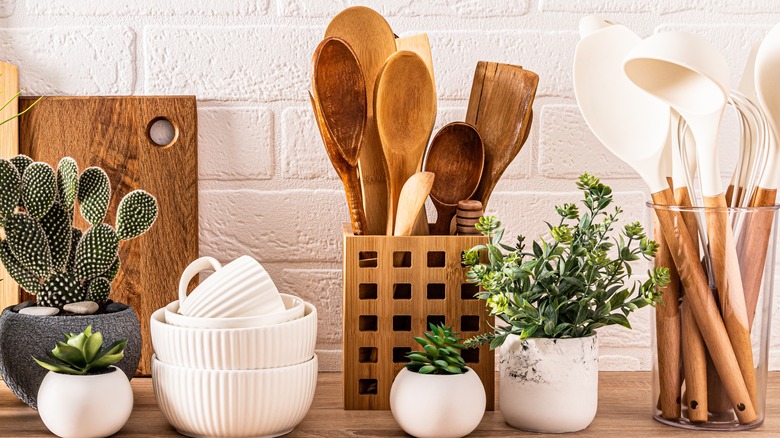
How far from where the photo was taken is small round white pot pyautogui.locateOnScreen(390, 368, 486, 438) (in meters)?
0.68

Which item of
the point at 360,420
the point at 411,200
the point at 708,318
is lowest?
the point at 360,420

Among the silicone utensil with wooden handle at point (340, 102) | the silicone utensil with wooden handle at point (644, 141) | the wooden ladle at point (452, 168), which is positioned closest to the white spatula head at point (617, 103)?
the silicone utensil with wooden handle at point (644, 141)

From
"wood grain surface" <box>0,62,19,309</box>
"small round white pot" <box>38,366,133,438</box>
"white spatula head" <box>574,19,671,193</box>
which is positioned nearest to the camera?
"small round white pot" <box>38,366,133,438</box>

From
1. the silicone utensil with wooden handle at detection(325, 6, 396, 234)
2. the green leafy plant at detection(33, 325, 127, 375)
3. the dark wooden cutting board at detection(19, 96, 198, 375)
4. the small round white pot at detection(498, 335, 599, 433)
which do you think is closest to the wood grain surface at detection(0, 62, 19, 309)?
the dark wooden cutting board at detection(19, 96, 198, 375)

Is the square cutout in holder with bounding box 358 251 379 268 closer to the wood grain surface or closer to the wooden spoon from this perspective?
the wooden spoon

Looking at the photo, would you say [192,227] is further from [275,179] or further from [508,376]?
[508,376]

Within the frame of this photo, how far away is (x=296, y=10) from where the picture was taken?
3.09 feet

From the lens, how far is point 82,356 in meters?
0.68

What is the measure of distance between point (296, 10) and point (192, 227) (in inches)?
11.4

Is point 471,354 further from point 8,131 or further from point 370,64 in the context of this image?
point 8,131

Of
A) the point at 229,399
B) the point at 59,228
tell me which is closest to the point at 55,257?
the point at 59,228

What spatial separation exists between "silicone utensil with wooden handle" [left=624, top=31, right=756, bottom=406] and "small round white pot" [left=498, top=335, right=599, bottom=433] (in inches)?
5.4

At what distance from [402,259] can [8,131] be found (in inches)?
19.6

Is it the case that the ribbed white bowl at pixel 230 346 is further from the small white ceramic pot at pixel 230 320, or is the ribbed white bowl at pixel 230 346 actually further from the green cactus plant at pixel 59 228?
the green cactus plant at pixel 59 228
